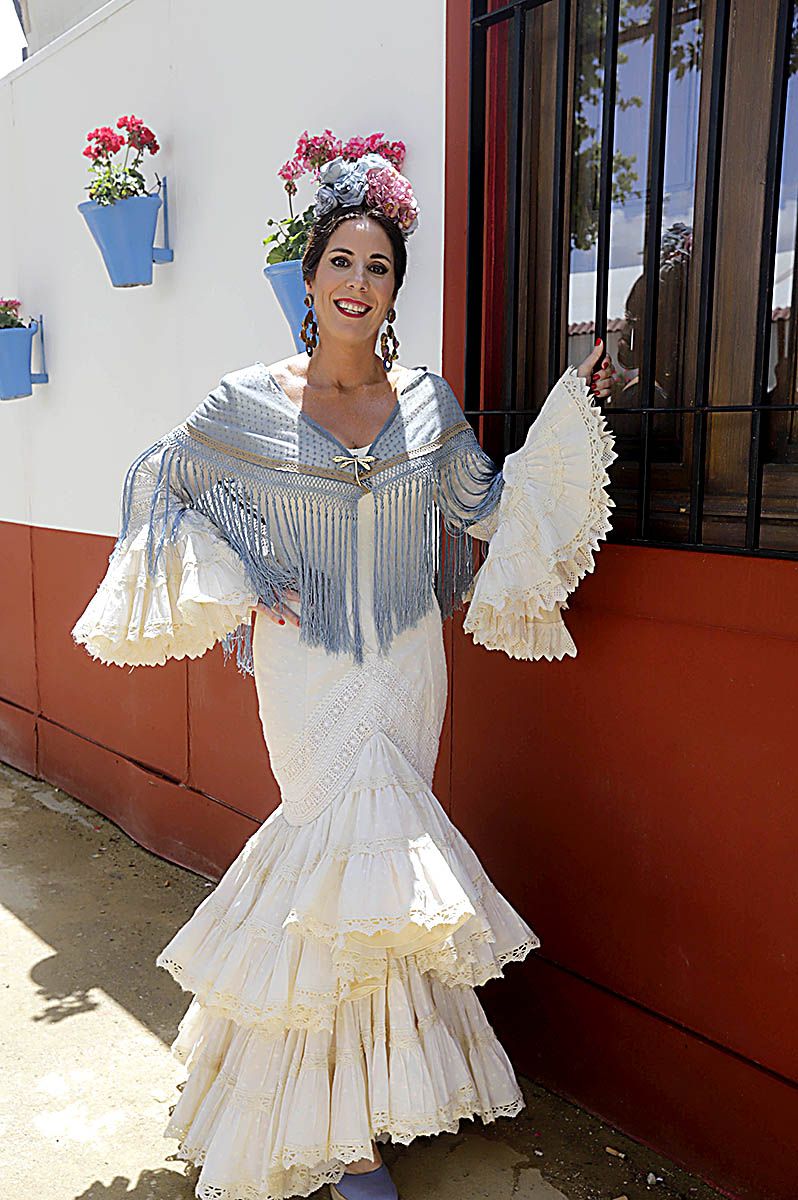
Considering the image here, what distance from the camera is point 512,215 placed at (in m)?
2.72

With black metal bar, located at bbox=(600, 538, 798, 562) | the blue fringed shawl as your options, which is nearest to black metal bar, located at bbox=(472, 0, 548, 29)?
the blue fringed shawl

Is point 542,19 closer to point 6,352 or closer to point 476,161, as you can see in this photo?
point 476,161

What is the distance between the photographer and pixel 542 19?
2.70m

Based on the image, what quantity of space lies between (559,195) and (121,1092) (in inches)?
94.5

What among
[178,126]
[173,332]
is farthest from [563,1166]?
[178,126]

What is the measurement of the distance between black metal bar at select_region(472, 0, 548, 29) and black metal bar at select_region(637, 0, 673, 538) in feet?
1.12

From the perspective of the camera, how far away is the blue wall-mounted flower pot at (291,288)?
3105 mm

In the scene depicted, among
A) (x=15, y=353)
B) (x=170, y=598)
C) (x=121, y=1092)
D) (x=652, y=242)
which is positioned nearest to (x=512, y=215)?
(x=652, y=242)

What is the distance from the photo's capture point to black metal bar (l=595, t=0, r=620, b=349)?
2418mm

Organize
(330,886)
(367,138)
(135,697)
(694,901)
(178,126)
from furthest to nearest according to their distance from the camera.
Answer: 1. (135,697)
2. (178,126)
3. (367,138)
4. (694,901)
5. (330,886)

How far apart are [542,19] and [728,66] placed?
567mm

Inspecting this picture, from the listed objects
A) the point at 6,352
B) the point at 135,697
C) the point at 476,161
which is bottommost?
the point at 135,697

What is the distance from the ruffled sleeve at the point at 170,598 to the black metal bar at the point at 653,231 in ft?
2.89

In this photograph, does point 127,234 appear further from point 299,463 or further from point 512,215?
point 299,463
